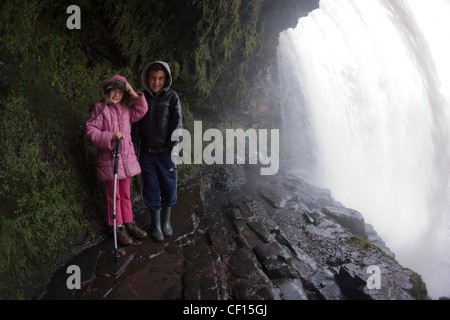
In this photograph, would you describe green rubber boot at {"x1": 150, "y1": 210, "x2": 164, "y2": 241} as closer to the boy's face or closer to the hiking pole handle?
the hiking pole handle

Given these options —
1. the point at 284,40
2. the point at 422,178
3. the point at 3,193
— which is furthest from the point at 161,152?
the point at 422,178

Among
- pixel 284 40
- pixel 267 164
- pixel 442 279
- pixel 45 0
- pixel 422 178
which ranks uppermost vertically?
pixel 284 40

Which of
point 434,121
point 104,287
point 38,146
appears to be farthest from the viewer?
point 434,121

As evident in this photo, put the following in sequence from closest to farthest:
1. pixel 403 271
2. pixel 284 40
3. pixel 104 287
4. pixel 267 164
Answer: pixel 104 287 → pixel 403 271 → pixel 267 164 → pixel 284 40

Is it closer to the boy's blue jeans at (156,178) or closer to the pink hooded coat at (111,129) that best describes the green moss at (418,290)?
the boy's blue jeans at (156,178)

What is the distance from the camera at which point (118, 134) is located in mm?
3029

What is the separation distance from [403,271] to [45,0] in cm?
658

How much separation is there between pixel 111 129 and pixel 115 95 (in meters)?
0.47

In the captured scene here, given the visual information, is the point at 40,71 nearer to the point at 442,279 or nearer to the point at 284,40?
the point at 284,40

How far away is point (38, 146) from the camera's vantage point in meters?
3.04

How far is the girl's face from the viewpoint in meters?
3.21

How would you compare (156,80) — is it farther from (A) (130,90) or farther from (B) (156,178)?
(B) (156,178)

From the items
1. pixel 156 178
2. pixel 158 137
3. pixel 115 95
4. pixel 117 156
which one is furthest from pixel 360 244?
pixel 115 95
